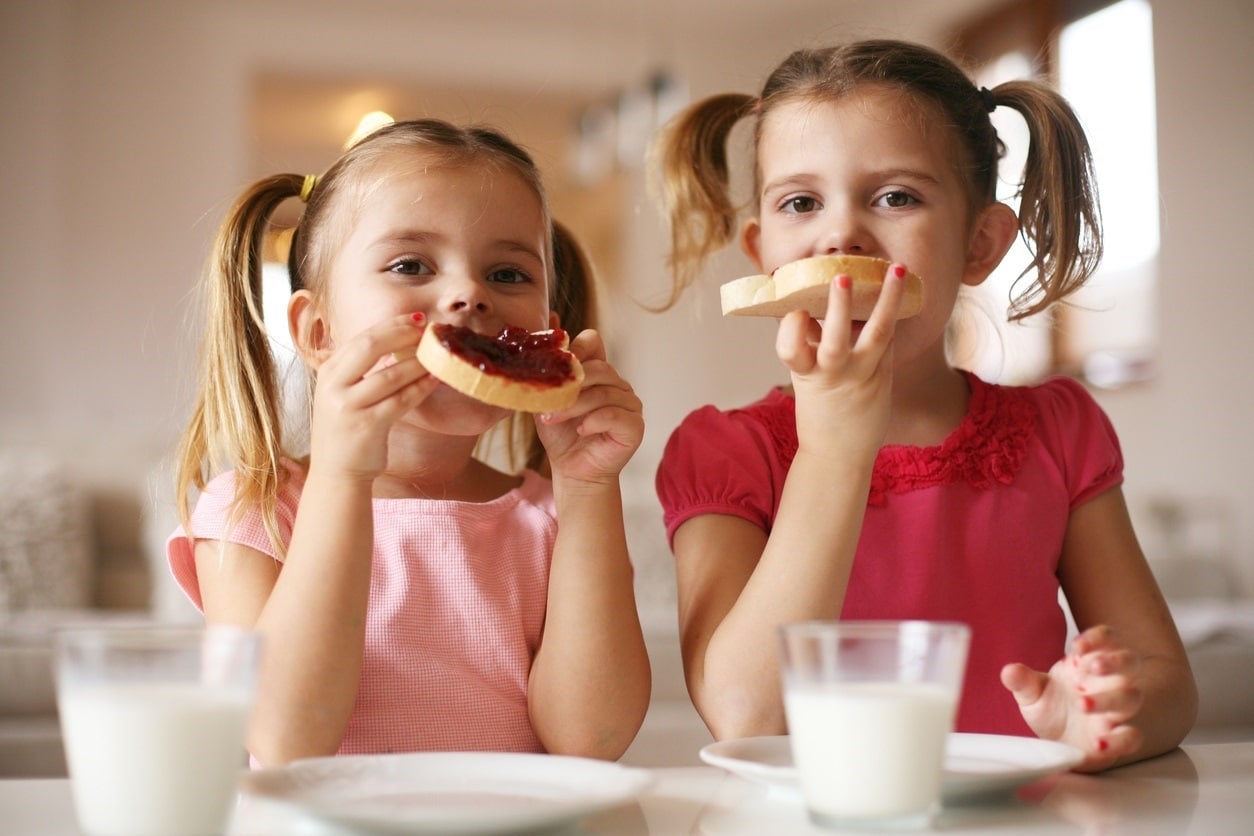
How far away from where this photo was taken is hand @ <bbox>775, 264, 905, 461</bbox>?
109cm

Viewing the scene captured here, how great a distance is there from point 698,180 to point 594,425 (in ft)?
2.27

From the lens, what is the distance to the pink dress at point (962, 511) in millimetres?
1545

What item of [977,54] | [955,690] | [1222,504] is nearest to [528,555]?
[955,690]

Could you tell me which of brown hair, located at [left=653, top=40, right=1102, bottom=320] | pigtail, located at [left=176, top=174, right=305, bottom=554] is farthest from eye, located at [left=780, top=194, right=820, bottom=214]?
pigtail, located at [left=176, top=174, right=305, bottom=554]

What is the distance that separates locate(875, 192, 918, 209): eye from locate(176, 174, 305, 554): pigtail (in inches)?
31.5

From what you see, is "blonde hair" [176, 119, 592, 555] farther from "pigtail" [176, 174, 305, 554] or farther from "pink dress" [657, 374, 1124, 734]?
Result: "pink dress" [657, 374, 1124, 734]

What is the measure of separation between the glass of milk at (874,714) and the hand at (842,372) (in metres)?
0.38

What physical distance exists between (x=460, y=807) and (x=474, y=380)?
0.46 metres

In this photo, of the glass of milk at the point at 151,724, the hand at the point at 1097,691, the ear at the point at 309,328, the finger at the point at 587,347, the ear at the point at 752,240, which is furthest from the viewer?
the ear at the point at 752,240

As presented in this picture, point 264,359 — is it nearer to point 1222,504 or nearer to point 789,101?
point 789,101

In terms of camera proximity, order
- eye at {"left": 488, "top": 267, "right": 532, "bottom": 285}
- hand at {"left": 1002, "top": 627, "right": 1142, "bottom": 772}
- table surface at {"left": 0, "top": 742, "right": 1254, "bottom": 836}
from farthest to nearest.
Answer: eye at {"left": 488, "top": 267, "right": 532, "bottom": 285} < hand at {"left": 1002, "top": 627, "right": 1142, "bottom": 772} < table surface at {"left": 0, "top": 742, "right": 1254, "bottom": 836}

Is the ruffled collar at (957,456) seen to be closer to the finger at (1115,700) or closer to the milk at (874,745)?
the finger at (1115,700)

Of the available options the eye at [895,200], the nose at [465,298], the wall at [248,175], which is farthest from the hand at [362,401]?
the wall at [248,175]

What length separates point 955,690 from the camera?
0.77m
